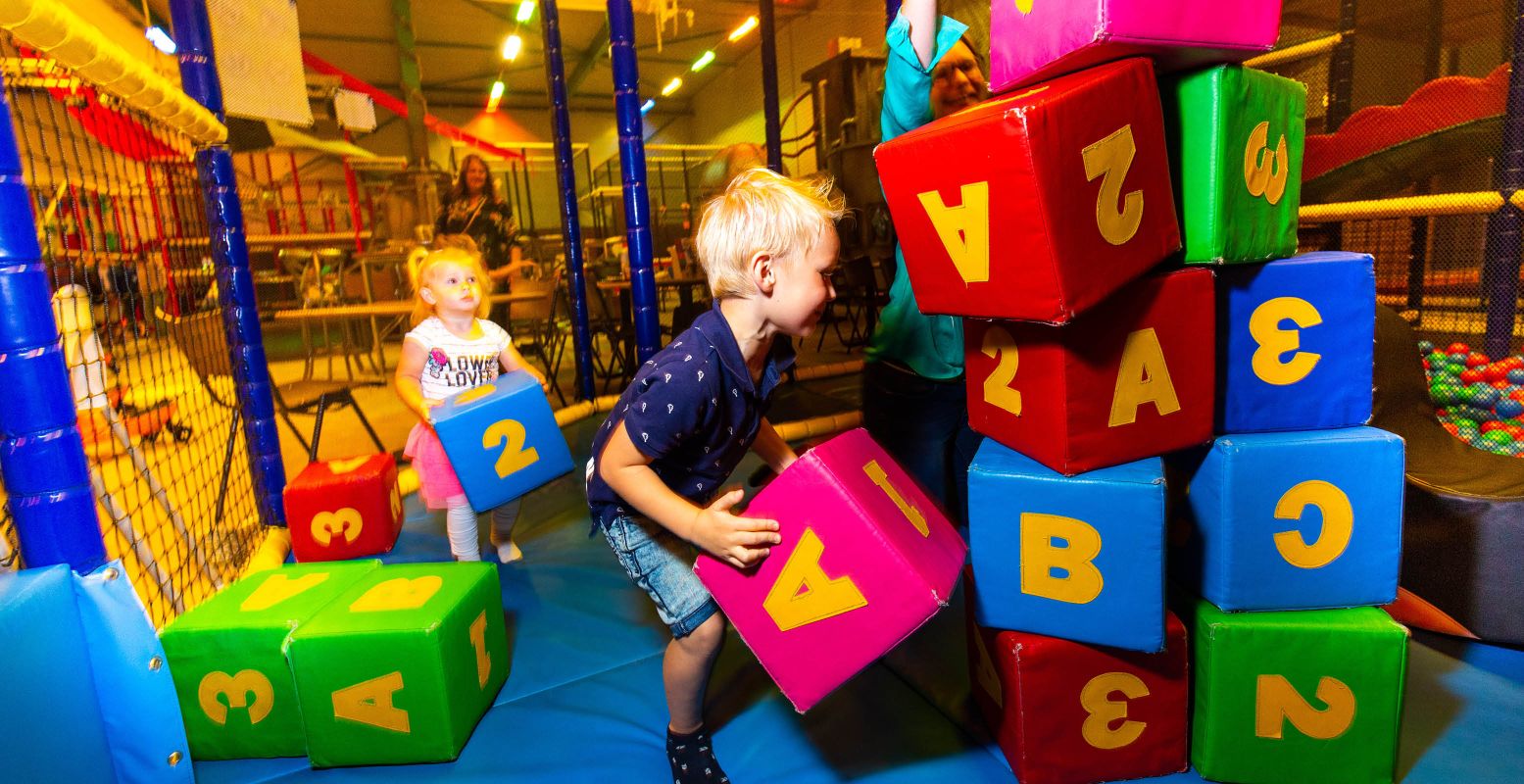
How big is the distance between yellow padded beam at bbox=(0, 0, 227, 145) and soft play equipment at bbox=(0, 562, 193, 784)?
0.76 metres

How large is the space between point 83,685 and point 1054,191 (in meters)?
1.42

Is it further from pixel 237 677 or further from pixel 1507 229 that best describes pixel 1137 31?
pixel 1507 229

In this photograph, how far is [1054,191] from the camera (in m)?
1.01

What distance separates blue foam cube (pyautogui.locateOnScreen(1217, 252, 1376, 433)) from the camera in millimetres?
1212

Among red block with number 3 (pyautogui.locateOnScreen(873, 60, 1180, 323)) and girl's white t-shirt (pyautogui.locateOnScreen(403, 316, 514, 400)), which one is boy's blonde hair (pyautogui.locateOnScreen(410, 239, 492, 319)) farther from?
red block with number 3 (pyautogui.locateOnScreen(873, 60, 1180, 323))

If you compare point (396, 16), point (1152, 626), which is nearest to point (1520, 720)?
point (1152, 626)

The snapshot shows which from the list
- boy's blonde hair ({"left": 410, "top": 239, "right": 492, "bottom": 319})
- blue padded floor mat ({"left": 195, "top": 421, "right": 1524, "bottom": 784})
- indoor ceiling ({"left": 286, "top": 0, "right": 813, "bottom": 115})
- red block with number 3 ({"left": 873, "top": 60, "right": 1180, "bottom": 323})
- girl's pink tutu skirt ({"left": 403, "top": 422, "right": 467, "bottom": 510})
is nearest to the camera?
red block with number 3 ({"left": 873, "top": 60, "right": 1180, "bottom": 323})

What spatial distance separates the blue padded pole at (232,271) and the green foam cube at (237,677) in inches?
42.7

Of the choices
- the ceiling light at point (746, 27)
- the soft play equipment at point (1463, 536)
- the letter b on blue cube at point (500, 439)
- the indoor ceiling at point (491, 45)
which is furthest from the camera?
the indoor ceiling at point (491, 45)

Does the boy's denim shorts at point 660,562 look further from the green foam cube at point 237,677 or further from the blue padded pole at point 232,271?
the blue padded pole at point 232,271

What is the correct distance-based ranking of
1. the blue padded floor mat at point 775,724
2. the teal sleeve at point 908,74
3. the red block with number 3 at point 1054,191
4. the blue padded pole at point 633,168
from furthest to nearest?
the blue padded pole at point 633,168 → the teal sleeve at point 908,74 → the blue padded floor mat at point 775,724 → the red block with number 3 at point 1054,191

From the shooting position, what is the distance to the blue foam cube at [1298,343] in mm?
1212

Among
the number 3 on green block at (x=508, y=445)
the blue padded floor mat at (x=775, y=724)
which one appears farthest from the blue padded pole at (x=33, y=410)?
the number 3 on green block at (x=508, y=445)

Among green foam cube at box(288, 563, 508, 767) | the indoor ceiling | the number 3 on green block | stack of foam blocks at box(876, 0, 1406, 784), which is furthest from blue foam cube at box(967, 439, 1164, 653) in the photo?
the indoor ceiling
